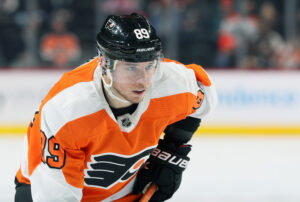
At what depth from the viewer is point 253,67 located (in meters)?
5.55

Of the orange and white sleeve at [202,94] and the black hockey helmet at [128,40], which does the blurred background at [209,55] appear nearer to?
the orange and white sleeve at [202,94]

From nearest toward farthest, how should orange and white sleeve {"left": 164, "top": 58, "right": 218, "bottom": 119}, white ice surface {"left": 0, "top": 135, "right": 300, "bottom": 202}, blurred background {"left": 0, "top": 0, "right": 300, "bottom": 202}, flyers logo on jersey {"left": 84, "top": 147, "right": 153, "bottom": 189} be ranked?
flyers logo on jersey {"left": 84, "top": 147, "right": 153, "bottom": 189} → orange and white sleeve {"left": 164, "top": 58, "right": 218, "bottom": 119} → white ice surface {"left": 0, "top": 135, "right": 300, "bottom": 202} → blurred background {"left": 0, "top": 0, "right": 300, "bottom": 202}

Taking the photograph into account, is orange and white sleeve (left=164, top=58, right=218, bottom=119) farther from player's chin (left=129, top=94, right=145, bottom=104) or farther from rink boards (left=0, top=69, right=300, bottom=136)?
rink boards (left=0, top=69, right=300, bottom=136)

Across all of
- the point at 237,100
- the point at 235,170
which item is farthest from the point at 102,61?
the point at 237,100

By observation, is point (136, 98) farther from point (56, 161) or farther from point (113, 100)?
point (56, 161)

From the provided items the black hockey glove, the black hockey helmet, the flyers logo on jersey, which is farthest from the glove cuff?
the black hockey helmet

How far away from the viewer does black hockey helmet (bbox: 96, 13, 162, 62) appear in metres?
1.57

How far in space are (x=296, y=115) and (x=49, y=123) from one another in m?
4.01

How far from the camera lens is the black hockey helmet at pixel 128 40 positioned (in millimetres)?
1570

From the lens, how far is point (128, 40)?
61.8 inches

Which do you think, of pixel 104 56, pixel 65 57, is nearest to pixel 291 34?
pixel 65 57

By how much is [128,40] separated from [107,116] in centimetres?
27

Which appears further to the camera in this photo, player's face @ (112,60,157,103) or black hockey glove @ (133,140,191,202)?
black hockey glove @ (133,140,191,202)

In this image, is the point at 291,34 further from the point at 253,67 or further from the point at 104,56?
the point at 104,56
